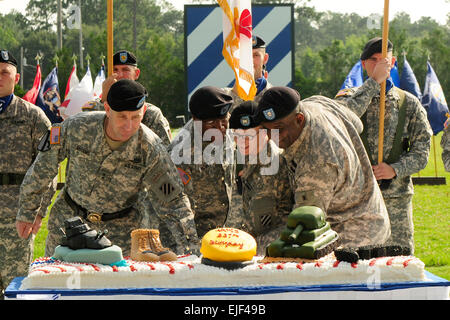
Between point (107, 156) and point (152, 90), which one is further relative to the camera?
point (152, 90)

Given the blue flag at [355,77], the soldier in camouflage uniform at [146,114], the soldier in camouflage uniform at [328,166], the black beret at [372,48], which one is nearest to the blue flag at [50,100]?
the blue flag at [355,77]

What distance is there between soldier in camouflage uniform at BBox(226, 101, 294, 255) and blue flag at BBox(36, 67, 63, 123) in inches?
389

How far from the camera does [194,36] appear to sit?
718 centimetres

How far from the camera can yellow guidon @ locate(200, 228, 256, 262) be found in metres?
2.90

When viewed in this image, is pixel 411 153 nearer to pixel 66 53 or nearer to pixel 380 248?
pixel 380 248

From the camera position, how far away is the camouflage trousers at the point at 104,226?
4020mm

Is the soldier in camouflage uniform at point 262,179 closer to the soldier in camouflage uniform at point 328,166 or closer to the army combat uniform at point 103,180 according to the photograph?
the soldier in camouflage uniform at point 328,166

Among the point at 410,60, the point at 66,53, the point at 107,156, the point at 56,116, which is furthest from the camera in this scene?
the point at 410,60

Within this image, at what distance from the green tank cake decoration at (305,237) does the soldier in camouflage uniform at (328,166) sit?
0.24 m

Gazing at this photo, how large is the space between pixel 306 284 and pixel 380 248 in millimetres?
389

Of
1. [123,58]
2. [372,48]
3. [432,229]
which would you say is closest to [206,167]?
[372,48]

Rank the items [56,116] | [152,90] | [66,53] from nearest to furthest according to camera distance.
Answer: [56,116] < [152,90] < [66,53]
